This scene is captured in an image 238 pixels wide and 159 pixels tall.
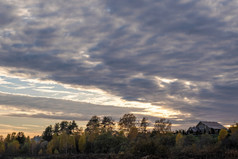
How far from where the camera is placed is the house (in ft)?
257

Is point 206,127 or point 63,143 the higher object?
point 206,127

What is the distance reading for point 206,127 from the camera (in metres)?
80.0

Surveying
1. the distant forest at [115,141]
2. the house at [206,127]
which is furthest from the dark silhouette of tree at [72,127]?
the house at [206,127]

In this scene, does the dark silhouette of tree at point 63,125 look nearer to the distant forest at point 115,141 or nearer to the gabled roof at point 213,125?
the distant forest at point 115,141

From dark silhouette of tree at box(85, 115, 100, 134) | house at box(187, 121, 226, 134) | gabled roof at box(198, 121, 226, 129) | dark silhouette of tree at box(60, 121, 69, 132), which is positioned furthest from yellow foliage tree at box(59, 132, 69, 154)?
gabled roof at box(198, 121, 226, 129)

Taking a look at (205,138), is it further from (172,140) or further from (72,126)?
(72,126)

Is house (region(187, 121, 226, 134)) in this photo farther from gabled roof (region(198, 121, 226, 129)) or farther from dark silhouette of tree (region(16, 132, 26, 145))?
dark silhouette of tree (region(16, 132, 26, 145))

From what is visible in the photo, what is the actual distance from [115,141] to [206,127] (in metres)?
36.9

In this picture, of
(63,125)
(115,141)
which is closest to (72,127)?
(63,125)

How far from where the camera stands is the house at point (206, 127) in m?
78.4

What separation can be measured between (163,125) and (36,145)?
4613 centimetres

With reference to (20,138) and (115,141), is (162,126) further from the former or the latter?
(20,138)

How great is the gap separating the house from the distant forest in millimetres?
4768

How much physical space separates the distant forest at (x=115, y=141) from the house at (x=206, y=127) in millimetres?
4768
